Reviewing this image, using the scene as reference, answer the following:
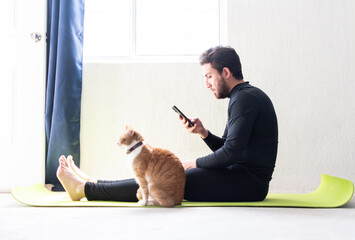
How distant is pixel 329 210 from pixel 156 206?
0.85 meters

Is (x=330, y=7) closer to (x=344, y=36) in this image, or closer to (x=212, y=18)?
(x=344, y=36)

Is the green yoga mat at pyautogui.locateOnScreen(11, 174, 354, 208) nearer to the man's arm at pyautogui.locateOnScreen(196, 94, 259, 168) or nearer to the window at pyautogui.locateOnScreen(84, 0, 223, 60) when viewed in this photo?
the man's arm at pyautogui.locateOnScreen(196, 94, 259, 168)

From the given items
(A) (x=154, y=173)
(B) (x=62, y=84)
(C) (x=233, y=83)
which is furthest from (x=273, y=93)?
(B) (x=62, y=84)

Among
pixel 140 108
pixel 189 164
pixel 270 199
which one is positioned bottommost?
pixel 270 199

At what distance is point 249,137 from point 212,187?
0.32 metres

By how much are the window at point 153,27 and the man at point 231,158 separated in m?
1.07

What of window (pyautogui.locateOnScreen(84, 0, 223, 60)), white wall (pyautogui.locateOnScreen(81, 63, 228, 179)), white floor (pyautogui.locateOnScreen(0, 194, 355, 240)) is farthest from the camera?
window (pyautogui.locateOnScreen(84, 0, 223, 60))

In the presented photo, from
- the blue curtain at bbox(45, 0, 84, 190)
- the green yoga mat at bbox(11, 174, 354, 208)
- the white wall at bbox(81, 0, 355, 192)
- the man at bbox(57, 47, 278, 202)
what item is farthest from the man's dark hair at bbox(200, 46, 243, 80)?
the blue curtain at bbox(45, 0, 84, 190)

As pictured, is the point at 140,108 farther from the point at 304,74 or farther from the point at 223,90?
the point at 304,74

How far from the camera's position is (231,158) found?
1.75 meters

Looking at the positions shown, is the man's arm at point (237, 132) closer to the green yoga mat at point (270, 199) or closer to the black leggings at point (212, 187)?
the black leggings at point (212, 187)

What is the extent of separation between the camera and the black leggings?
1.82 metres

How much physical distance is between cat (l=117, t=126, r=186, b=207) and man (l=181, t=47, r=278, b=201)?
4.5 inches

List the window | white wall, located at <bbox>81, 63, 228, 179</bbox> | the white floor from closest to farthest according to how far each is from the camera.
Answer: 1. the white floor
2. white wall, located at <bbox>81, 63, 228, 179</bbox>
3. the window
